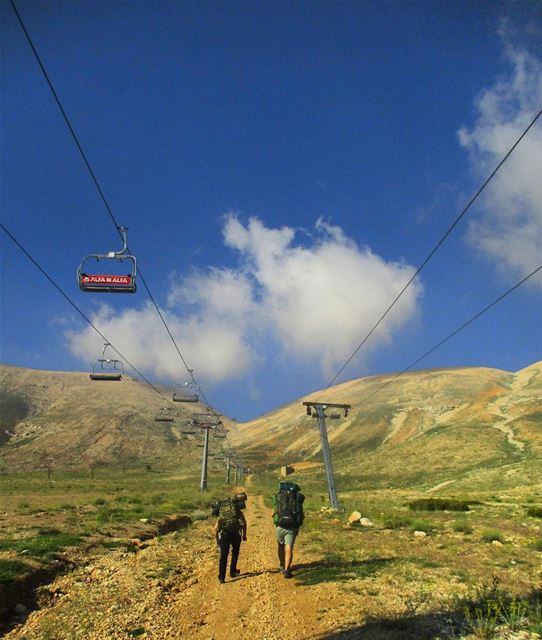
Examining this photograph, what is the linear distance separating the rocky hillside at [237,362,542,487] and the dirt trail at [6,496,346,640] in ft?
180

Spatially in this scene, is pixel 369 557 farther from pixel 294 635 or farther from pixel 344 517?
pixel 344 517

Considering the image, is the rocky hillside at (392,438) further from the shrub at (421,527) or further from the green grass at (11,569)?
the green grass at (11,569)

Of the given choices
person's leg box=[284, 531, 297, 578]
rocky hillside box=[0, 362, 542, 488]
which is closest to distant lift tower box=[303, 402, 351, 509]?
person's leg box=[284, 531, 297, 578]

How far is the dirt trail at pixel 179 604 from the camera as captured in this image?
7.64 m

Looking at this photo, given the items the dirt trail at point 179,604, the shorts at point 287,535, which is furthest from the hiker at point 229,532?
the shorts at point 287,535

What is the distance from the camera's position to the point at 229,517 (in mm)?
11219

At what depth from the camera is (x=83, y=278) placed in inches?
555

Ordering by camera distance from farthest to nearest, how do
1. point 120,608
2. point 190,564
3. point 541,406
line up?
point 541,406
point 190,564
point 120,608

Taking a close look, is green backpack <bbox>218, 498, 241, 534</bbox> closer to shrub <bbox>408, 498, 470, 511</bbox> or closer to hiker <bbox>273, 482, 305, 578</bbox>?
hiker <bbox>273, 482, 305, 578</bbox>

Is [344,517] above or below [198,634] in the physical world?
above

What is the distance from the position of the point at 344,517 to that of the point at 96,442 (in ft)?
522

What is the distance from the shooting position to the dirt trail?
7641 millimetres

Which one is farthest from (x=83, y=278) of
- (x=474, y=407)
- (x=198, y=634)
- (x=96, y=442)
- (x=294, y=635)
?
(x=96, y=442)

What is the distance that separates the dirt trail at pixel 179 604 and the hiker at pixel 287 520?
47 cm
